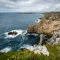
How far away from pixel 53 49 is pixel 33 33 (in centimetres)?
4709

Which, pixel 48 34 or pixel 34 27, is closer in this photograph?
pixel 48 34

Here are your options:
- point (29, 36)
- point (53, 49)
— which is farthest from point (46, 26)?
point (53, 49)

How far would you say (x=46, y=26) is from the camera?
5178 cm

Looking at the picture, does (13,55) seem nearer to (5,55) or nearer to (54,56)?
(5,55)

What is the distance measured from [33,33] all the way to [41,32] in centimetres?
388

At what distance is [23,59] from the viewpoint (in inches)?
223

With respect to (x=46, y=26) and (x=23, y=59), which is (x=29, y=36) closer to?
(x=46, y=26)

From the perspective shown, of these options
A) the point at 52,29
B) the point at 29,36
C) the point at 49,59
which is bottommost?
the point at 29,36

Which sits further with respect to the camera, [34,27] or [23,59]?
[34,27]

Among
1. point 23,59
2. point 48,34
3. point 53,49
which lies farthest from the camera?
point 48,34

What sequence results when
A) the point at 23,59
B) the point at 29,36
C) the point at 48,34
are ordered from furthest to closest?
the point at 29,36 < the point at 48,34 < the point at 23,59

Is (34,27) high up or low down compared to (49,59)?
down

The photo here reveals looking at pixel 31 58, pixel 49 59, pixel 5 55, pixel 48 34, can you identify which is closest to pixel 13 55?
pixel 5 55

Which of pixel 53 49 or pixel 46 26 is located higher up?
pixel 53 49
